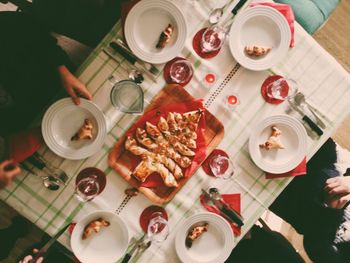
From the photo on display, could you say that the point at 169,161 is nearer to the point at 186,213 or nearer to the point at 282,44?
the point at 186,213

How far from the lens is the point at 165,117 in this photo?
159cm

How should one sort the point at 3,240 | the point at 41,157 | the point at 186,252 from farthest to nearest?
1. the point at 3,240
2. the point at 186,252
3. the point at 41,157

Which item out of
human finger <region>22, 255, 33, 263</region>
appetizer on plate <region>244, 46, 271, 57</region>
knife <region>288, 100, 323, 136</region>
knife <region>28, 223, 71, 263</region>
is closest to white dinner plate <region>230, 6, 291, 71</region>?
appetizer on plate <region>244, 46, 271, 57</region>

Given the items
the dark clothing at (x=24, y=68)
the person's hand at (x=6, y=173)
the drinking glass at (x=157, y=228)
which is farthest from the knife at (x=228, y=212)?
the dark clothing at (x=24, y=68)

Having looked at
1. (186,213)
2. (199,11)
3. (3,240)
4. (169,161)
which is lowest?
(3,240)

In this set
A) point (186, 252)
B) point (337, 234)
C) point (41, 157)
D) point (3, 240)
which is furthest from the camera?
point (3, 240)

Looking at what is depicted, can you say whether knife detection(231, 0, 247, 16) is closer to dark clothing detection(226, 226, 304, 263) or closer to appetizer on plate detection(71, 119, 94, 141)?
appetizer on plate detection(71, 119, 94, 141)

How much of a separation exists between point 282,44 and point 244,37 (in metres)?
0.18

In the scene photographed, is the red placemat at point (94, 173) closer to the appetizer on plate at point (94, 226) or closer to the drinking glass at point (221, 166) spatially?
the appetizer on plate at point (94, 226)

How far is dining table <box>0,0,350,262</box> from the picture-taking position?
154 cm

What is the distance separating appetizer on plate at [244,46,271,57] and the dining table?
0.08 metres

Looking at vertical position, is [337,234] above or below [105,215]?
above

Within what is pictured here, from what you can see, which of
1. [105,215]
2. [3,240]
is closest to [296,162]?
[105,215]

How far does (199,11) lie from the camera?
160 cm
